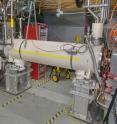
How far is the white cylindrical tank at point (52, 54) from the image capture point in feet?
8.14

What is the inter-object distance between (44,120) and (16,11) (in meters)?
2.43

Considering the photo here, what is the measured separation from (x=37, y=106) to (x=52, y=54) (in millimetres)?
1056

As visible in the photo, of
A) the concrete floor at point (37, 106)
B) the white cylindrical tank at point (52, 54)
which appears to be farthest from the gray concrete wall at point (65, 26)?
the white cylindrical tank at point (52, 54)

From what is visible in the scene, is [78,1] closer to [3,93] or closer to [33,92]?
[33,92]

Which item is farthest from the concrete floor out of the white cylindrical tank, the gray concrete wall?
the gray concrete wall

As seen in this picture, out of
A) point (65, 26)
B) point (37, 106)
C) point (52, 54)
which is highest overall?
point (65, 26)

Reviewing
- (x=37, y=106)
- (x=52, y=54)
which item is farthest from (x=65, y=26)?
(x=37, y=106)

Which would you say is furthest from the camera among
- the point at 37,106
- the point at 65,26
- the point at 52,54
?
the point at 65,26

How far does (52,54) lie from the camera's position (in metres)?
2.79

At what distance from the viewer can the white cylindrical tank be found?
8.14 feet

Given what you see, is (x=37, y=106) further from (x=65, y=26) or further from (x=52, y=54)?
(x=65, y=26)

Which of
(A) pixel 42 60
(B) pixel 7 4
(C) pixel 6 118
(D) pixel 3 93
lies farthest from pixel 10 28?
(C) pixel 6 118

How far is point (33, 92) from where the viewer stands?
3.66m

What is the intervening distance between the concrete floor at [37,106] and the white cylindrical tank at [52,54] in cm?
83
